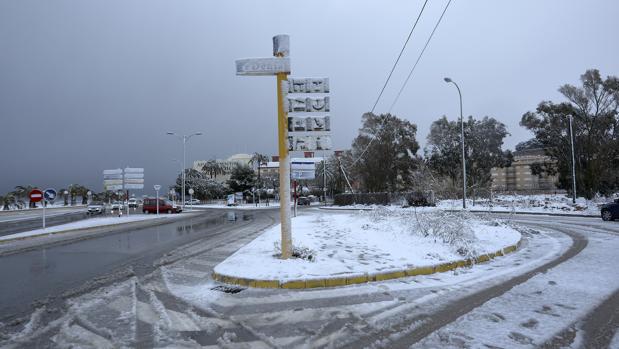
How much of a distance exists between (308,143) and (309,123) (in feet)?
1.47

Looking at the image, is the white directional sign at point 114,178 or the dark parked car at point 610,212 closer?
the dark parked car at point 610,212

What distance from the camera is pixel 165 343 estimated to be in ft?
14.8

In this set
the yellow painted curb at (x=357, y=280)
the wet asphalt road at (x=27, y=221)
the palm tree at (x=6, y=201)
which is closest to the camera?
the yellow painted curb at (x=357, y=280)

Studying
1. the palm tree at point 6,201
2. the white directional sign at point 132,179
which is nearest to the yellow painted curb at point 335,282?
the white directional sign at point 132,179

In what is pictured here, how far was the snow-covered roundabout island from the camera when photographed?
7488 millimetres

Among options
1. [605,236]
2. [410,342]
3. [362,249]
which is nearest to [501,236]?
[605,236]

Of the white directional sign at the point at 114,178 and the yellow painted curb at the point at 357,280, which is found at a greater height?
the white directional sign at the point at 114,178

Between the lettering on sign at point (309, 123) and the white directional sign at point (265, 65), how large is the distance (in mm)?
1084

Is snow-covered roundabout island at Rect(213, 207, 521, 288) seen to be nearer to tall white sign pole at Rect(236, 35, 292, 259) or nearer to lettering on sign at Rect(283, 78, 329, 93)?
tall white sign pole at Rect(236, 35, 292, 259)

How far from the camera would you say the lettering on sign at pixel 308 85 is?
9.23 meters

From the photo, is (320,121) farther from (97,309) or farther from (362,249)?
(97,309)

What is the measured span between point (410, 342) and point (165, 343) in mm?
2663

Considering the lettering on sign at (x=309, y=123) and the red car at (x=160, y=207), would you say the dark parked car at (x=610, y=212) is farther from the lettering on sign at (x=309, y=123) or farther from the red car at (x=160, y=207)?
the red car at (x=160, y=207)

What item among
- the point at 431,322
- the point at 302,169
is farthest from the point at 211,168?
the point at 431,322
